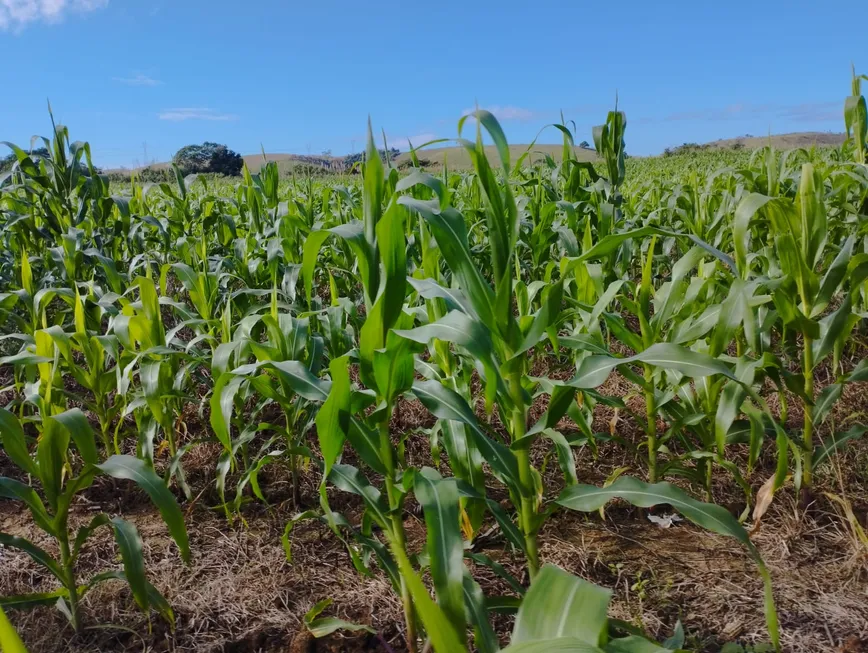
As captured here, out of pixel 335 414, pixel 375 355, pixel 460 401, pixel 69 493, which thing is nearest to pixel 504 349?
pixel 460 401

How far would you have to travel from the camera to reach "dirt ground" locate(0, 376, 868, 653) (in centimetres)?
154

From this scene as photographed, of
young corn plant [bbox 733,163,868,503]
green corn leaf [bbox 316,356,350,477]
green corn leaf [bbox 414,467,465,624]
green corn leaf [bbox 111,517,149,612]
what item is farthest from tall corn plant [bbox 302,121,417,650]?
young corn plant [bbox 733,163,868,503]

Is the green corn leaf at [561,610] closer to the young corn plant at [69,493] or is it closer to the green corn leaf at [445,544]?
the green corn leaf at [445,544]

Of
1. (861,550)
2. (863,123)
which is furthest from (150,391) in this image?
(863,123)

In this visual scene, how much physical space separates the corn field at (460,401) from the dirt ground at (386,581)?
40 mm

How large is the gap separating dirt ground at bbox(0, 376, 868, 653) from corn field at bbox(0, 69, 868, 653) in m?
0.04

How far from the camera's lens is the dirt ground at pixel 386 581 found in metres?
1.54

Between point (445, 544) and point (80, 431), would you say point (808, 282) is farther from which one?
point (80, 431)

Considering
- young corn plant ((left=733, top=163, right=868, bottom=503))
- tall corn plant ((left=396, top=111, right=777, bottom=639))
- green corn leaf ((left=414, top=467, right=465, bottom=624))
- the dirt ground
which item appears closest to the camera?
green corn leaf ((left=414, top=467, right=465, bottom=624))

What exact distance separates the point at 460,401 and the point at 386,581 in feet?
2.43

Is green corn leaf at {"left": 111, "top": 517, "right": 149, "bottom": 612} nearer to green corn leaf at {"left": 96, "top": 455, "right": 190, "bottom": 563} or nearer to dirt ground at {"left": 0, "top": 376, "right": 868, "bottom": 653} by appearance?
green corn leaf at {"left": 96, "top": 455, "right": 190, "bottom": 563}

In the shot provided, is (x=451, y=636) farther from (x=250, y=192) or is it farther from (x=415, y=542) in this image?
(x=250, y=192)

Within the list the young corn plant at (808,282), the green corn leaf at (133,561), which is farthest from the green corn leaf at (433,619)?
the young corn plant at (808,282)

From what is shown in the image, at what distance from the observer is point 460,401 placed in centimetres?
132
